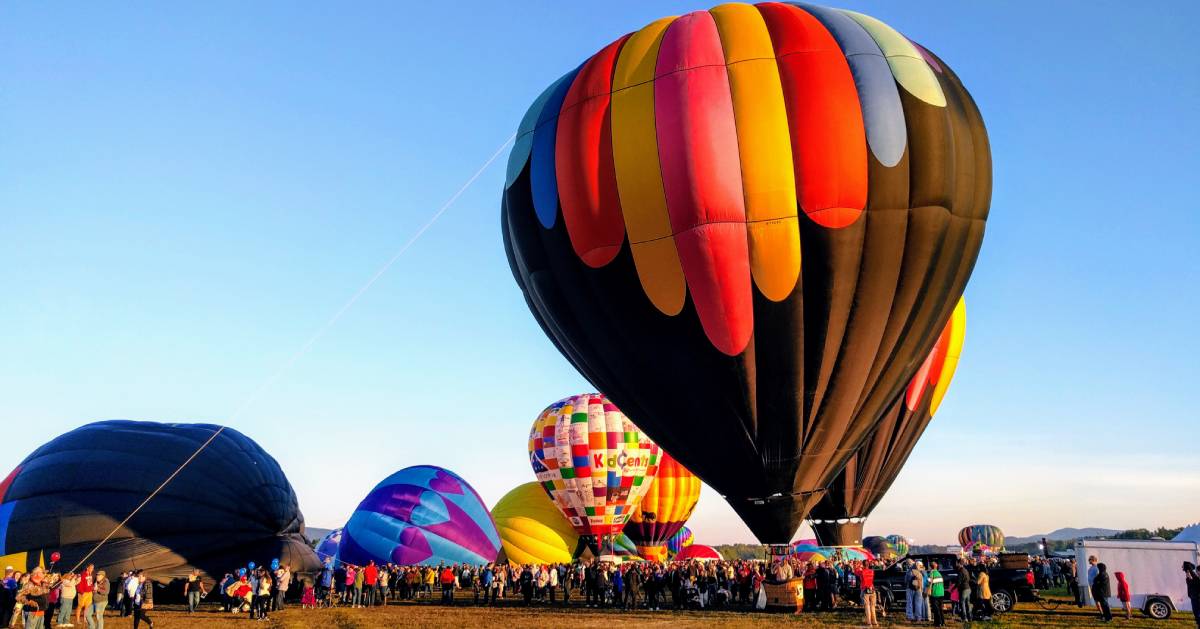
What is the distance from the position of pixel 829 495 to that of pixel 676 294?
14.0 meters

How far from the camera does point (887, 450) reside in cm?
2489

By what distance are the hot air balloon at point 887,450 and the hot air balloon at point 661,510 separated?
26.1 feet

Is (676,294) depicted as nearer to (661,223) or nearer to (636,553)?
(661,223)

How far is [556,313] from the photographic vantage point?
633 inches

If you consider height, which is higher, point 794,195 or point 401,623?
point 794,195

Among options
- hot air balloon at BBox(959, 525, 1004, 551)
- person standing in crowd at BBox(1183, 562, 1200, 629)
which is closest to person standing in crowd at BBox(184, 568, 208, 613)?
person standing in crowd at BBox(1183, 562, 1200, 629)

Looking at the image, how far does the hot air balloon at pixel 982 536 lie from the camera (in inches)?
2445

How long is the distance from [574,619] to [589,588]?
4708mm

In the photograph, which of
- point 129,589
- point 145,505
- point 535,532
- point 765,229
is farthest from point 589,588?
point 535,532

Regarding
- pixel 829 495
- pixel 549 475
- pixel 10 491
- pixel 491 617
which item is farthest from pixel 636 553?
pixel 10 491

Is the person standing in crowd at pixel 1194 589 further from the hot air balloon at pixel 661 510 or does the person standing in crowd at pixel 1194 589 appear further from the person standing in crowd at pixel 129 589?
the hot air balloon at pixel 661 510

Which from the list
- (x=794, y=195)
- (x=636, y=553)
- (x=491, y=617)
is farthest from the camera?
(x=636, y=553)

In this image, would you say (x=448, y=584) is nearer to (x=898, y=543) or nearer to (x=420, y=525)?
(x=420, y=525)

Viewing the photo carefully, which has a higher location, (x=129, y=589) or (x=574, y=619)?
(x=129, y=589)
